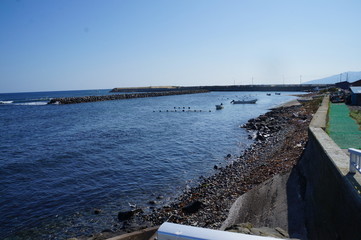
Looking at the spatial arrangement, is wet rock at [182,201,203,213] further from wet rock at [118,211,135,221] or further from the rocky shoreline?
wet rock at [118,211,135,221]

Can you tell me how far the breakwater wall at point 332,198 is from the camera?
12.2 feet

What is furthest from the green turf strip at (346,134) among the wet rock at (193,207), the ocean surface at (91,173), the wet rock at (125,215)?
the wet rock at (125,215)

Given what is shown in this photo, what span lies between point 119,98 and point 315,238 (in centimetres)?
9304

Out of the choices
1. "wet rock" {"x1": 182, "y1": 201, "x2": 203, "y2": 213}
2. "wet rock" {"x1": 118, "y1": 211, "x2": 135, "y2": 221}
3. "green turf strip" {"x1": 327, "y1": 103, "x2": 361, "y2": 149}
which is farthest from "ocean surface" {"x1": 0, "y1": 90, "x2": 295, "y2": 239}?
"green turf strip" {"x1": 327, "y1": 103, "x2": 361, "y2": 149}

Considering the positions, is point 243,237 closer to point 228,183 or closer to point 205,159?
point 228,183

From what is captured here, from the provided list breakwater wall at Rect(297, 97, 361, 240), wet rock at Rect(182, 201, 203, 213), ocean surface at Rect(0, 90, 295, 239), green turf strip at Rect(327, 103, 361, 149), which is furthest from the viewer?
ocean surface at Rect(0, 90, 295, 239)

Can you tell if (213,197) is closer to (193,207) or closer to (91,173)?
(193,207)

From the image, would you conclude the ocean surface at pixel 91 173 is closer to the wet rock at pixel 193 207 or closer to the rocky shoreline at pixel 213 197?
the rocky shoreline at pixel 213 197

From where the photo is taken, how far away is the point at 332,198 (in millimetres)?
4719

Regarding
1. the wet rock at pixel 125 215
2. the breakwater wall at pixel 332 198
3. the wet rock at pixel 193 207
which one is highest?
the breakwater wall at pixel 332 198

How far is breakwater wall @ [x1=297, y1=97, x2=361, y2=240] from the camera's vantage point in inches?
146

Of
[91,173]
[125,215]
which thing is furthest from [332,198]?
[91,173]

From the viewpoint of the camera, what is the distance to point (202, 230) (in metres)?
1.99

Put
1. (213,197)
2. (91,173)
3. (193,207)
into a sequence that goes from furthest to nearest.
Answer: (91,173) < (213,197) < (193,207)
